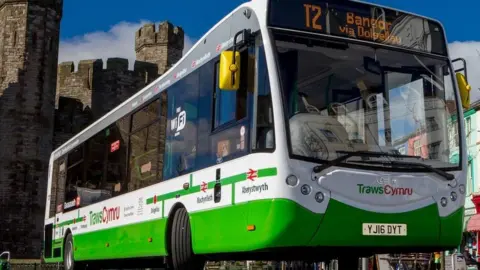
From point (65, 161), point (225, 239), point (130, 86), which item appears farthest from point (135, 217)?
point (130, 86)

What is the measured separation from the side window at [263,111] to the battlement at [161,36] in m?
44.4

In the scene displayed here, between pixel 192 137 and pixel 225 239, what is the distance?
6.05 feet

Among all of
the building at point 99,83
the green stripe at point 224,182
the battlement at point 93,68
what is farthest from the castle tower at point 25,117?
the green stripe at point 224,182

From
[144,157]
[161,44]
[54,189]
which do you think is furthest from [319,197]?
[161,44]

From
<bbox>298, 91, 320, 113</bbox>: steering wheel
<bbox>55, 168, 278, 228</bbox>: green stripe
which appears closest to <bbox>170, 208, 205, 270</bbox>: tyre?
<bbox>55, 168, 278, 228</bbox>: green stripe

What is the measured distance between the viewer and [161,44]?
172 ft

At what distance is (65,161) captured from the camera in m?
16.9

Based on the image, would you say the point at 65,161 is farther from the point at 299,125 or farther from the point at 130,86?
the point at 130,86

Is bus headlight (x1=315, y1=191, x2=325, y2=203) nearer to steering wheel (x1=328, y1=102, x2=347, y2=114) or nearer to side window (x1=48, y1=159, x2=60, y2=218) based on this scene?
steering wheel (x1=328, y1=102, x2=347, y2=114)

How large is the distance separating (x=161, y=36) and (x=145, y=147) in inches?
1632

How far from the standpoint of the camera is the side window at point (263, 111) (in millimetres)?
8000

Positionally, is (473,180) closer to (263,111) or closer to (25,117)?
(25,117)

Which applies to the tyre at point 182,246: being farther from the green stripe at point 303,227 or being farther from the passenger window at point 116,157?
the passenger window at point 116,157

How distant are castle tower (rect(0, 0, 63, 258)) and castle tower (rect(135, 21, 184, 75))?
1281 cm
